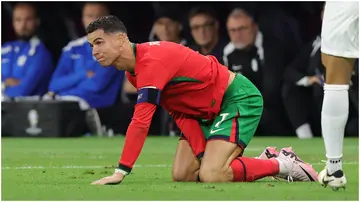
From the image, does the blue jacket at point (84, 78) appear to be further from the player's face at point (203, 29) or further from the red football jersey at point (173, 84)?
the red football jersey at point (173, 84)

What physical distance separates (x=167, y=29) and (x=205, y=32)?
2.18 feet

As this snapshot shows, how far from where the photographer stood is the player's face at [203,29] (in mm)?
16062

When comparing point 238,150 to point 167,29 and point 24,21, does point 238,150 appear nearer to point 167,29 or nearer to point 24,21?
point 167,29

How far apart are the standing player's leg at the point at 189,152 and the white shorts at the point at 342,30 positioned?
1653mm

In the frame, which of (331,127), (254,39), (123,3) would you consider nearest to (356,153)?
(254,39)

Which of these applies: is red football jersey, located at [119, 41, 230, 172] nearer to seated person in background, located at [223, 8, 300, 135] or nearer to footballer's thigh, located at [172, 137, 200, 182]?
footballer's thigh, located at [172, 137, 200, 182]

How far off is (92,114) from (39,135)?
937mm

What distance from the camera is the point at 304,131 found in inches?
615

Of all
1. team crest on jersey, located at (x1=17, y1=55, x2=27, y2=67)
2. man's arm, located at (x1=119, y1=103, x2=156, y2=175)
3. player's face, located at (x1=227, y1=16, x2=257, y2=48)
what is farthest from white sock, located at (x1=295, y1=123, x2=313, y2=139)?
man's arm, located at (x1=119, y1=103, x2=156, y2=175)

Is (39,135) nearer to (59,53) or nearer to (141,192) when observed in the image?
(59,53)

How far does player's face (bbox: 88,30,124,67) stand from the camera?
7.79 meters

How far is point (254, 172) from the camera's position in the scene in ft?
27.0

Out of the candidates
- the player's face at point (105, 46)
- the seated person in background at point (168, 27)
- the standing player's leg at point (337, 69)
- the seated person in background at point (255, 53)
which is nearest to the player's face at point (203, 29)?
the seated person in background at point (255, 53)

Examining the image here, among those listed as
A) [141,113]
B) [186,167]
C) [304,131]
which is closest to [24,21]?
[304,131]
